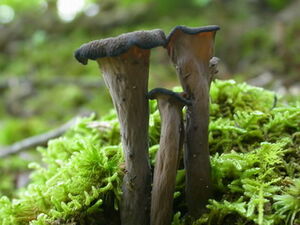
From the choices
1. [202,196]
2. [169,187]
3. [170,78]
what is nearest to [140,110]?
[169,187]

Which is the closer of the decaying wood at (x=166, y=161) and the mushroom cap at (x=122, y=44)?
the mushroom cap at (x=122, y=44)

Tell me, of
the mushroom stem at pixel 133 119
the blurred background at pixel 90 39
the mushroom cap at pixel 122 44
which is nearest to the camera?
the mushroom cap at pixel 122 44

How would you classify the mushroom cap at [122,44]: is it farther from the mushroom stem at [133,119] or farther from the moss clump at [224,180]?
the moss clump at [224,180]

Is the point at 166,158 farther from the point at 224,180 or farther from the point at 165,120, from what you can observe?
the point at 224,180

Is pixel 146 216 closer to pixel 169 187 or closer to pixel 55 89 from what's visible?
pixel 169 187

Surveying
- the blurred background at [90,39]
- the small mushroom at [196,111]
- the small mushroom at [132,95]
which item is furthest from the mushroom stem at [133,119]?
the blurred background at [90,39]

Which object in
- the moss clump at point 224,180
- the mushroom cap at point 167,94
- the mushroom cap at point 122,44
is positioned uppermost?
the mushroom cap at point 122,44

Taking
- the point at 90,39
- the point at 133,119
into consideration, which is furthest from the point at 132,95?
the point at 90,39

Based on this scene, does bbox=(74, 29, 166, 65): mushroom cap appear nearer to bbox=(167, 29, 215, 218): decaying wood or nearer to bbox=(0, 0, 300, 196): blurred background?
bbox=(167, 29, 215, 218): decaying wood
